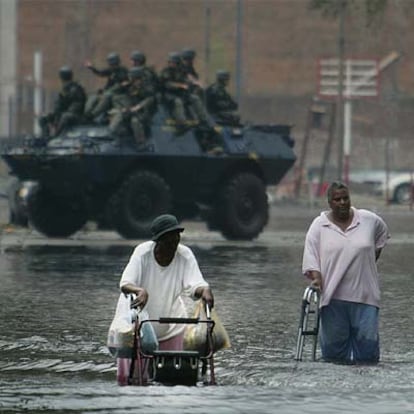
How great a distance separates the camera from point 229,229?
29.9 meters

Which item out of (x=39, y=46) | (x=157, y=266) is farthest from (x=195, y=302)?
(x=39, y=46)

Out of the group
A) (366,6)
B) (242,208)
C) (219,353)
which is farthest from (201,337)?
(366,6)

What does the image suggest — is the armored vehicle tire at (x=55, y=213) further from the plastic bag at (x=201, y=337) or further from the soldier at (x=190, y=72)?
the plastic bag at (x=201, y=337)

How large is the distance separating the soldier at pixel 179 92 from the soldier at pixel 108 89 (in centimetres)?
69

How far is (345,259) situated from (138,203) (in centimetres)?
1613

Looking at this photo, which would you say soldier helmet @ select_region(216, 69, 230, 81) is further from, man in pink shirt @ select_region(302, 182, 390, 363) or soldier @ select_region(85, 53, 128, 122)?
man in pink shirt @ select_region(302, 182, 390, 363)

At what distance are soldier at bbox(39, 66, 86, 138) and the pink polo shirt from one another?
55.5 feet

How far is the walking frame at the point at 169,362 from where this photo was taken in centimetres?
1089

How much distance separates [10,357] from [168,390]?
278cm

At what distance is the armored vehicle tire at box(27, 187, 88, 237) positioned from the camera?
29562mm

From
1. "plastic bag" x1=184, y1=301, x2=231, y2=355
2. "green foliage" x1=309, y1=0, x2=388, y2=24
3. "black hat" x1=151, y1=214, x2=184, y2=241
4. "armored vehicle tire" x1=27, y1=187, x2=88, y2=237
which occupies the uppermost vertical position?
"green foliage" x1=309, y1=0, x2=388, y2=24

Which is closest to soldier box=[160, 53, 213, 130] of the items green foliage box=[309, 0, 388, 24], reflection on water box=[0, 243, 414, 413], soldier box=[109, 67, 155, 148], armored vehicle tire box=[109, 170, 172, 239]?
soldier box=[109, 67, 155, 148]

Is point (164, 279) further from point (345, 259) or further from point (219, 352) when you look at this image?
point (219, 352)

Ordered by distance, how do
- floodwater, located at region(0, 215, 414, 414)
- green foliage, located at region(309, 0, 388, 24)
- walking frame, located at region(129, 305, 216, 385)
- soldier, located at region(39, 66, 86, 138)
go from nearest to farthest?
floodwater, located at region(0, 215, 414, 414) < walking frame, located at region(129, 305, 216, 385) < soldier, located at region(39, 66, 86, 138) < green foliage, located at region(309, 0, 388, 24)
